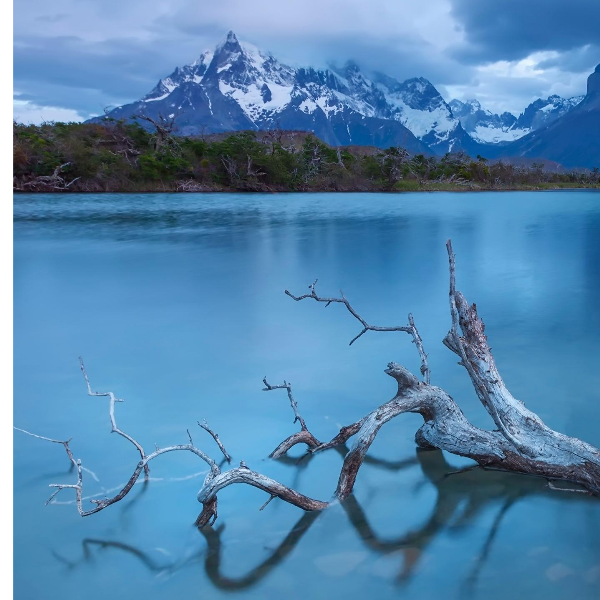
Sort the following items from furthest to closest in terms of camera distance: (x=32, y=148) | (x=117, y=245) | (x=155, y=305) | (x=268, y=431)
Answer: (x=32, y=148), (x=117, y=245), (x=155, y=305), (x=268, y=431)

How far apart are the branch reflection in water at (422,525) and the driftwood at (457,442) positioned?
10 centimetres

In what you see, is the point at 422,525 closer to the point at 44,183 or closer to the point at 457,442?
the point at 457,442

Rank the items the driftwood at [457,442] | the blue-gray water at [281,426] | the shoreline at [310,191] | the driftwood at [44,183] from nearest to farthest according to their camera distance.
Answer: the blue-gray water at [281,426] < the driftwood at [457,442] < the driftwood at [44,183] < the shoreline at [310,191]

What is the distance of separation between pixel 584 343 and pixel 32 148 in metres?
38.4

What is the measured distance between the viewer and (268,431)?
502 cm

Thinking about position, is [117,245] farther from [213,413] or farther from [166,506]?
[166,506]

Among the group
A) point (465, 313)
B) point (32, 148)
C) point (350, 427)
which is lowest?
point (350, 427)

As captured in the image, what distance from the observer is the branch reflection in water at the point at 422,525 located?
10.7 feet

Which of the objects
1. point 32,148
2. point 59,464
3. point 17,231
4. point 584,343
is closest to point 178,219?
point 17,231

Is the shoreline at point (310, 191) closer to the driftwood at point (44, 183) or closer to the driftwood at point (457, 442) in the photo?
the driftwood at point (44, 183)

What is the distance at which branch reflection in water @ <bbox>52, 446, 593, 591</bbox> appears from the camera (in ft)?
10.7

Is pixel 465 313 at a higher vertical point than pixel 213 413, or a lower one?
higher

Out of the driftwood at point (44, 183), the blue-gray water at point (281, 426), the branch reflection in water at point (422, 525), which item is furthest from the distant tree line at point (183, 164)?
the branch reflection in water at point (422, 525)

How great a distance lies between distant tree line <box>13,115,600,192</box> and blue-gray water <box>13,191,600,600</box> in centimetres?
2767
